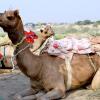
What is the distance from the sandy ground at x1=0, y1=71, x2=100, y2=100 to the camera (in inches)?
329

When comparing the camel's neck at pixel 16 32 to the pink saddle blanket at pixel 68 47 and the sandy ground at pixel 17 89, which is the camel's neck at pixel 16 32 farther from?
the sandy ground at pixel 17 89

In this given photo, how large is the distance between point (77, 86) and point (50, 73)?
757 millimetres

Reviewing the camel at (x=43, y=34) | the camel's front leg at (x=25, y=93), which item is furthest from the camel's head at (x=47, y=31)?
the camel's front leg at (x=25, y=93)

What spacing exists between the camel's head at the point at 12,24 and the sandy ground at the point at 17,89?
1499 mm

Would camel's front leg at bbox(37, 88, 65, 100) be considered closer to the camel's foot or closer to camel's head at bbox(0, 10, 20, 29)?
the camel's foot

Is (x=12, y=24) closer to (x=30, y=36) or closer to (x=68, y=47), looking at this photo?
(x=30, y=36)

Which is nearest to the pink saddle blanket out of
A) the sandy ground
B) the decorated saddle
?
the decorated saddle

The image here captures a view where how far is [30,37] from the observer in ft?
28.4

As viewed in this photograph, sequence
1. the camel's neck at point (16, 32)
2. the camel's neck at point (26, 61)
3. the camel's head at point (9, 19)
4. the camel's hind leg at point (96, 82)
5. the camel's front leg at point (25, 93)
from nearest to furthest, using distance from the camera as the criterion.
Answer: the camel's head at point (9, 19)
the camel's neck at point (16, 32)
the camel's neck at point (26, 61)
the camel's front leg at point (25, 93)
the camel's hind leg at point (96, 82)

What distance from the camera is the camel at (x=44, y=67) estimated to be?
8.05m

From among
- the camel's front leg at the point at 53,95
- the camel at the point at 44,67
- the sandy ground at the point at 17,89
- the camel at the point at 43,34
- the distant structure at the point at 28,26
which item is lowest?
the sandy ground at the point at 17,89

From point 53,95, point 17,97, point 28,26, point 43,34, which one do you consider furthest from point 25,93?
point 28,26

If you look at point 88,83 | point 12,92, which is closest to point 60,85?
point 88,83

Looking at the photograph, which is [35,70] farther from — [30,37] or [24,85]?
[24,85]
